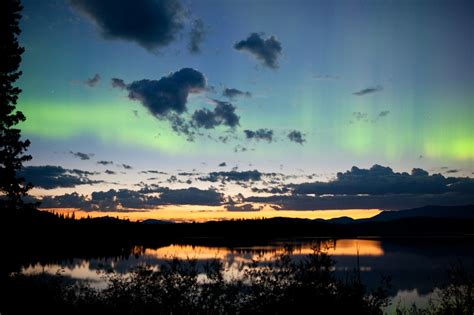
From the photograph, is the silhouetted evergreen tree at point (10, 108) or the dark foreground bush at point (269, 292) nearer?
the dark foreground bush at point (269, 292)

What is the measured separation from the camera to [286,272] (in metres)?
15.3

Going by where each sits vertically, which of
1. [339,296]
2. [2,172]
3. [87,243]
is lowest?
[87,243]

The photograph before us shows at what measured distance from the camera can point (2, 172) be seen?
3503cm

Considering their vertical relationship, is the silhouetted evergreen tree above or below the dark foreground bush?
above

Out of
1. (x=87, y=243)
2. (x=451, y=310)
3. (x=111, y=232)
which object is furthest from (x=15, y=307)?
(x=111, y=232)

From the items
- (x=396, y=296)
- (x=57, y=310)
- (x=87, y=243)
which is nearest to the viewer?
(x=57, y=310)

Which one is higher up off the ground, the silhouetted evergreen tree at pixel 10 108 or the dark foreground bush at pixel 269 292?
the silhouetted evergreen tree at pixel 10 108

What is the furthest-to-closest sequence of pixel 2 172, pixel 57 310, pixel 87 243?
pixel 87 243
pixel 2 172
pixel 57 310

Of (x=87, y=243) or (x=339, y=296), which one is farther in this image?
(x=87, y=243)

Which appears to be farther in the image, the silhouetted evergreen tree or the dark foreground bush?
the silhouetted evergreen tree

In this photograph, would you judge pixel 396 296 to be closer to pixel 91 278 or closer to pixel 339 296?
pixel 339 296

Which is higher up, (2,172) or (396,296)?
(2,172)

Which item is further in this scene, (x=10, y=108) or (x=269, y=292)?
(x=10, y=108)

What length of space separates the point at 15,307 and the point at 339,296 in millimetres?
17522
